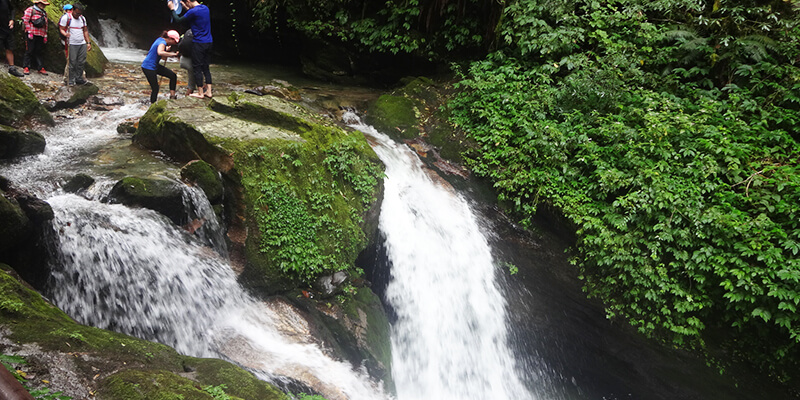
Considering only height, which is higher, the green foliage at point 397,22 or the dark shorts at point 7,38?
the green foliage at point 397,22

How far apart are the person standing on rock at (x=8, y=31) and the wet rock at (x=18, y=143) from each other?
369cm

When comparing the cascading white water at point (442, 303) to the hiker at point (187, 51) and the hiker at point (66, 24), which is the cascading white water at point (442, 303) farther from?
the hiker at point (66, 24)

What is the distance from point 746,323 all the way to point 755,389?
121 cm

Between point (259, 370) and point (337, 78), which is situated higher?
point (337, 78)

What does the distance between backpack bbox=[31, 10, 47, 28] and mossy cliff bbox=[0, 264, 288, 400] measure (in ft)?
24.1

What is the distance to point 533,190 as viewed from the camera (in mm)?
7859

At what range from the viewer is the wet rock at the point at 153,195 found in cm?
528

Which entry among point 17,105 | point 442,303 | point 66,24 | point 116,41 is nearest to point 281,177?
point 442,303

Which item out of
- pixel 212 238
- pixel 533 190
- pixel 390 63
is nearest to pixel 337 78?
pixel 390 63

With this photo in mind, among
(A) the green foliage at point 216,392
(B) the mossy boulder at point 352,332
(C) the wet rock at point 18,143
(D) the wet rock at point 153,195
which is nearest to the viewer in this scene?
(A) the green foliage at point 216,392

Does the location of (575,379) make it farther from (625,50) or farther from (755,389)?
(625,50)

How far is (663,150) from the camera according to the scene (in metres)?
7.08

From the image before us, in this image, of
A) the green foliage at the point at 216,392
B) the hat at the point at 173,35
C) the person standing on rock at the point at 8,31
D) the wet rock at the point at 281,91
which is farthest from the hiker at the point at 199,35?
the green foliage at the point at 216,392

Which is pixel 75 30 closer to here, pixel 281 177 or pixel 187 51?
pixel 187 51
